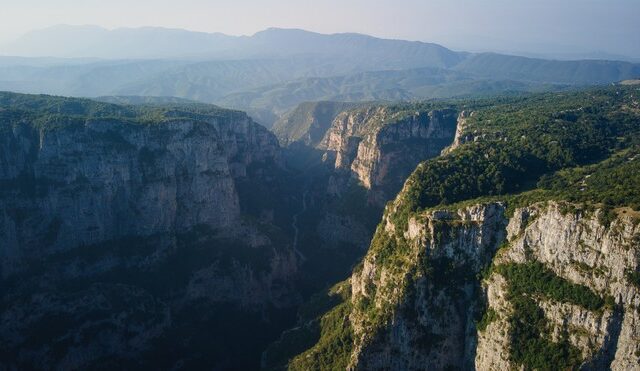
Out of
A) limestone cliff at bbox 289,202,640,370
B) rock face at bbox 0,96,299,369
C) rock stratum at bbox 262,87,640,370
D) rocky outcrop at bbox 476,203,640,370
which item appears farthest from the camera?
rock face at bbox 0,96,299,369

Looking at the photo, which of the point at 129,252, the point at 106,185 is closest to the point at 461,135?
the point at 129,252

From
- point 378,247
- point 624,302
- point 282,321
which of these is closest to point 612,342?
point 624,302

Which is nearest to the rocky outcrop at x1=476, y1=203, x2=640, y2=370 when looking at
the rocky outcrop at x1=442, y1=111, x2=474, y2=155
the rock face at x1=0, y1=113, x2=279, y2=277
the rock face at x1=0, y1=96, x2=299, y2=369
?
the rocky outcrop at x1=442, y1=111, x2=474, y2=155

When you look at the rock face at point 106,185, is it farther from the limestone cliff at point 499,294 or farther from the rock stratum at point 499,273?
the limestone cliff at point 499,294

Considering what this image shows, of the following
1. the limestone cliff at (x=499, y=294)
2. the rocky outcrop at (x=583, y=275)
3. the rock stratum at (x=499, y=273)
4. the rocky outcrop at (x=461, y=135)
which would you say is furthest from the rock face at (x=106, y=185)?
the rocky outcrop at (x=583, y=275)

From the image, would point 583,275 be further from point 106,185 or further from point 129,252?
point 106,185

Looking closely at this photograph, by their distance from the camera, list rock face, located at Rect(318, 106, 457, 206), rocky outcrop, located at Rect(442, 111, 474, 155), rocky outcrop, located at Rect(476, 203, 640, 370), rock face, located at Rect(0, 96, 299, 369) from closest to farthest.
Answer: rocky outcrop, located at Rect(476, 203, 640, 370), rock face, located at Rect(0, 96, 299, 369), rocky outcrop, located at Rect(442, 111, 474, 155), rock face, located at Rect(318, 106, 457, 206)

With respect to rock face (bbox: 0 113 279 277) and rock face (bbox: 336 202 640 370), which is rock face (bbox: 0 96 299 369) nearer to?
rock face (bbox: 0 113 279 277)

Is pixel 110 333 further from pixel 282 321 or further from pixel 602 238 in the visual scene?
pixel 602 238
